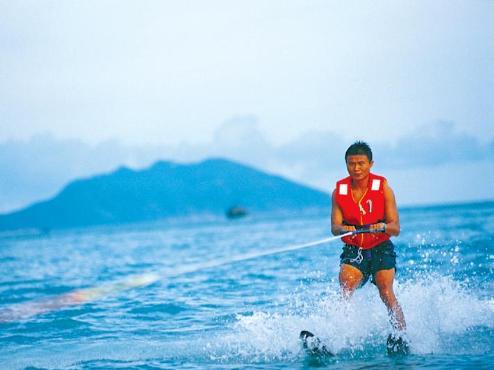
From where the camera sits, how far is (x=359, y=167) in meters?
6.52

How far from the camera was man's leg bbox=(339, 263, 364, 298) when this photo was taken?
6.70 m

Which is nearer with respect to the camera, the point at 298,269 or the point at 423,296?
the point at 423,296

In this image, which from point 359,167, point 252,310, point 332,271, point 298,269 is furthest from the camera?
point 298,269

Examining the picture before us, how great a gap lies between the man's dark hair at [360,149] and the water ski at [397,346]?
189 cm

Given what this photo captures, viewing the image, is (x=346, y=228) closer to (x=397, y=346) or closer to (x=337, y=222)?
(x=337, y=222)

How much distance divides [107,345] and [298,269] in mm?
7808

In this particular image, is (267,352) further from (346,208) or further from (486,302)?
(486,302)

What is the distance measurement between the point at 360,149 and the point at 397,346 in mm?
2073

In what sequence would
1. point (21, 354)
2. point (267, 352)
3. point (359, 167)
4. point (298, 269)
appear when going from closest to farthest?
point (359, 167) < point (267, 352) < point (21, 354) < point (298, 269)

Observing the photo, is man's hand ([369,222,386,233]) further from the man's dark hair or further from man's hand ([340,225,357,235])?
the man's dark hair

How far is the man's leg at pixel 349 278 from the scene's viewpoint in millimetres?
6703

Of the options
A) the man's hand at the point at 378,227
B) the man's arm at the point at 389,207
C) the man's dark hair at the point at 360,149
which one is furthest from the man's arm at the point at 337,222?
the man's dark hair at the point at 360,149

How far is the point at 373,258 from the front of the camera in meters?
6.70

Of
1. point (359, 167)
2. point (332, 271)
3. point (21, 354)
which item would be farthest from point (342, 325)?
point (332, 271)
